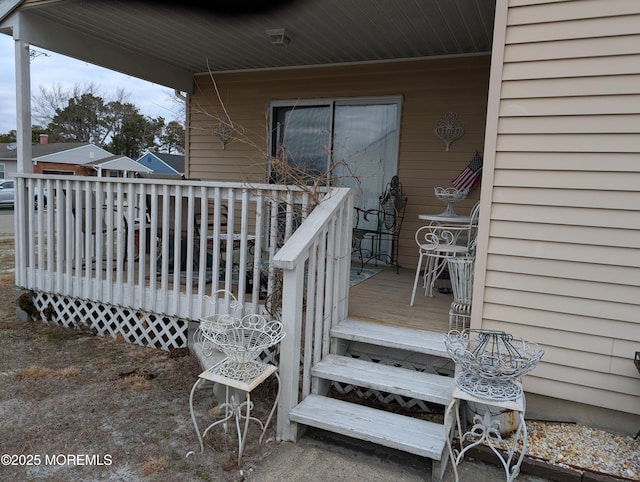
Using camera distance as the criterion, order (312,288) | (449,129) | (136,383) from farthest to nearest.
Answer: (449,129) < (136,383) < (312,288)

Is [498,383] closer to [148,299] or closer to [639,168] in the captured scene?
[639,168]

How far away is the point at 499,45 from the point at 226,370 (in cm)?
218

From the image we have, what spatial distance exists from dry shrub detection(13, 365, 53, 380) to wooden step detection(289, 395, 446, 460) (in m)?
1.87

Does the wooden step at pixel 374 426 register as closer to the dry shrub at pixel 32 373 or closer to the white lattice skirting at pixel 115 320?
the white lattice skirting at pixel 115 320

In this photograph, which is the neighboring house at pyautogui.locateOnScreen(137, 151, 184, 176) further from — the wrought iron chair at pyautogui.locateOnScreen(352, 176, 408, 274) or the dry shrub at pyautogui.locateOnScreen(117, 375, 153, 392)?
the dry shrub at pyautogui.locateOnScreen(117, 375, 153, 392)

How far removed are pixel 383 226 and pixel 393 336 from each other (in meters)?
2.40

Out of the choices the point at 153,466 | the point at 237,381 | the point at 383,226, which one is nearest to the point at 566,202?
the point at 237,381

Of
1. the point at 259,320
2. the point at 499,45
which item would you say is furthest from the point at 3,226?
the point at 499,45

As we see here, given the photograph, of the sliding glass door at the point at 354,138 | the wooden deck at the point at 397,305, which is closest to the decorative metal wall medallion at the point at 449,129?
the sliding glass door at the point at 354,138

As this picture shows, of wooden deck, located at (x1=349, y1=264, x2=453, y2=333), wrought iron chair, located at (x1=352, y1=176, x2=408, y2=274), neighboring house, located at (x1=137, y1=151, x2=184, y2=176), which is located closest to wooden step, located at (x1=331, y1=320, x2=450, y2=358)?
wooden deck, located at (x1=349, y1=264, x2=453, y2=333)

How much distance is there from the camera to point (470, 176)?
439cm

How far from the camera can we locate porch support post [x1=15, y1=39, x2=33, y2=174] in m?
3.87

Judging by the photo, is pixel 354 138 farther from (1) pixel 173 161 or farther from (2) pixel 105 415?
(1) pixel 173 161

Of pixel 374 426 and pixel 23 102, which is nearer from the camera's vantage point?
pixel 374 426
